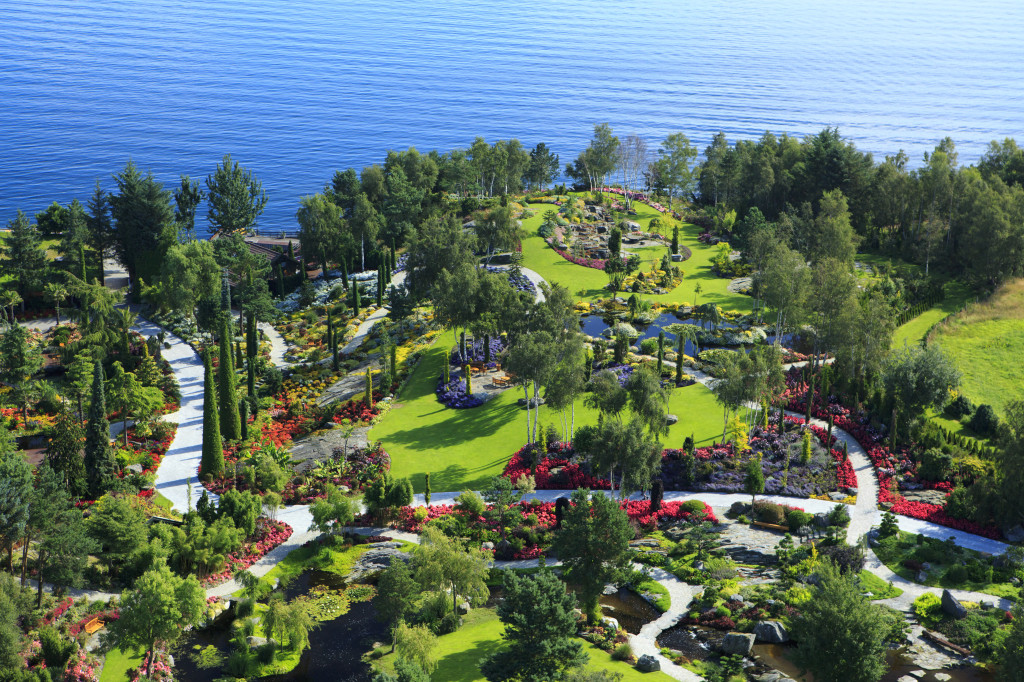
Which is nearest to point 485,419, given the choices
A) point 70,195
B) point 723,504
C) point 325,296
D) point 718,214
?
point 723,504

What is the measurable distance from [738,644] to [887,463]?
22.7m

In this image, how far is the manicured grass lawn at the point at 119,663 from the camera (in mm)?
42281

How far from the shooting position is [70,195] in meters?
150

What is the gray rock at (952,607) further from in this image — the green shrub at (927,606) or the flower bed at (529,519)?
the flower bed at (529,519)

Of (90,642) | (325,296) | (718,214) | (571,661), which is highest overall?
(718,214)

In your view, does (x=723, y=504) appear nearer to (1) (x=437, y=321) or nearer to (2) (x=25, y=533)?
(1) (x=437, y=321)

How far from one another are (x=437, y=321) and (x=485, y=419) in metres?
11.4

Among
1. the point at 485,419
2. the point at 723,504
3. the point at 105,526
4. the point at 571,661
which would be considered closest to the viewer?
the point at 571,661

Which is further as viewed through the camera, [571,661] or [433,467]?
[433,467]

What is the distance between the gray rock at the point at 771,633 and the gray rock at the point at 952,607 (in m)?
8.49

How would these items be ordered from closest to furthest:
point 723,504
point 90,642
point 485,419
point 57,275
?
1. point 90,642
2. point 723,504
3. point 485,419
4. point 57,275

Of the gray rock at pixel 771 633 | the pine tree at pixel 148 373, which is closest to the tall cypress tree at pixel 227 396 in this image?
the pine tree at pixel 148 373

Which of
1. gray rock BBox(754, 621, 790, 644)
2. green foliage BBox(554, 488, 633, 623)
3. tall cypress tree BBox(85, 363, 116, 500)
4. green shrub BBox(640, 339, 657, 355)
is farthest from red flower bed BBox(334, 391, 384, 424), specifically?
gray rock BBox(754, 621, 790, 644)

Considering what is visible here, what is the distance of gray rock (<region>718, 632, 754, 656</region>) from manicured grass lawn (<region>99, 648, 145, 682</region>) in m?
28.5
